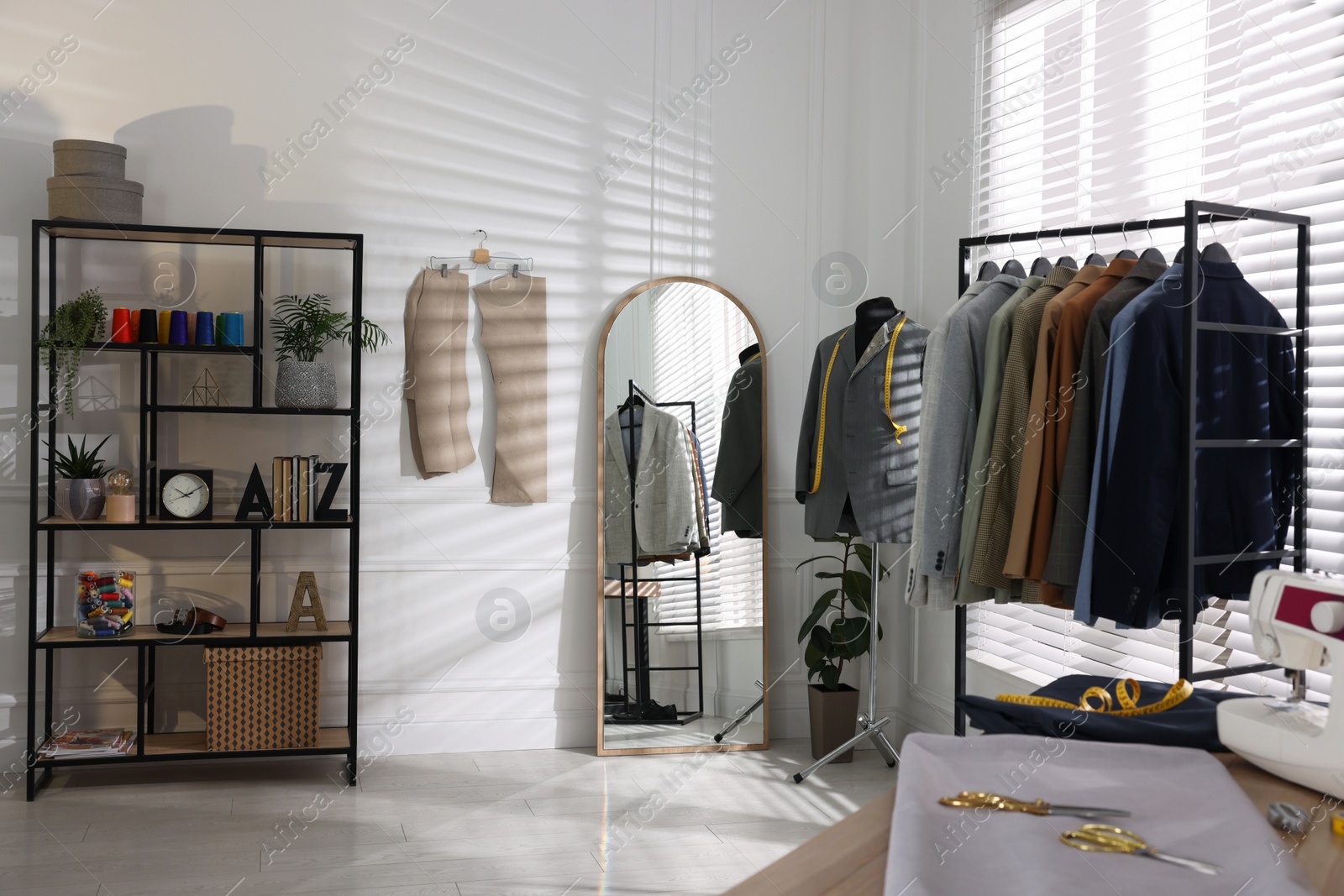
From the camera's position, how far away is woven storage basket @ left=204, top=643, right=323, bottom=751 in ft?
10.2

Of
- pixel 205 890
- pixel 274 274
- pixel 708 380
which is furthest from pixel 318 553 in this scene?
pixel 708 380

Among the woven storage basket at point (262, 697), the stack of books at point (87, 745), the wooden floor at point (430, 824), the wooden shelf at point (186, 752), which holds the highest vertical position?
the woven storage basket at point (262, 697)

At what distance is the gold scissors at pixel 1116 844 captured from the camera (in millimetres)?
881

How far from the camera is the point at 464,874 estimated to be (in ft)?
8.21

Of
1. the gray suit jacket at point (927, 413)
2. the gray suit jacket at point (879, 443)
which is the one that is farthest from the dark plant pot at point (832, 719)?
the gray suit jacket at point (927, 413)

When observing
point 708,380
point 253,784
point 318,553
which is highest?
point 708,380

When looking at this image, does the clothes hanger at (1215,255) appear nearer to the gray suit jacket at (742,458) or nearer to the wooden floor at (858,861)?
the wooden floor at (858,861)

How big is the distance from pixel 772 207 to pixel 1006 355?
1.54m

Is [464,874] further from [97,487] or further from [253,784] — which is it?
[97,487]

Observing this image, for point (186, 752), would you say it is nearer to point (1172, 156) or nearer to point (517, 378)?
point (517, 378)

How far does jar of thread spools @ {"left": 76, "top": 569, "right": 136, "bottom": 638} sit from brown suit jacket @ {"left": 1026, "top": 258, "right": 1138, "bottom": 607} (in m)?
2.72

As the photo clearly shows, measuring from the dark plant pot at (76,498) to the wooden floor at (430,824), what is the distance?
0.87m

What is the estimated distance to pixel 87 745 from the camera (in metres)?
3.07

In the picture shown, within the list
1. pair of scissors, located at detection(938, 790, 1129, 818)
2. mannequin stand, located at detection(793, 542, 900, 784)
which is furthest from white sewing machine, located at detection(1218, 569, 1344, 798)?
mannequin stand, located at detection(793, 542, 900, 784)
